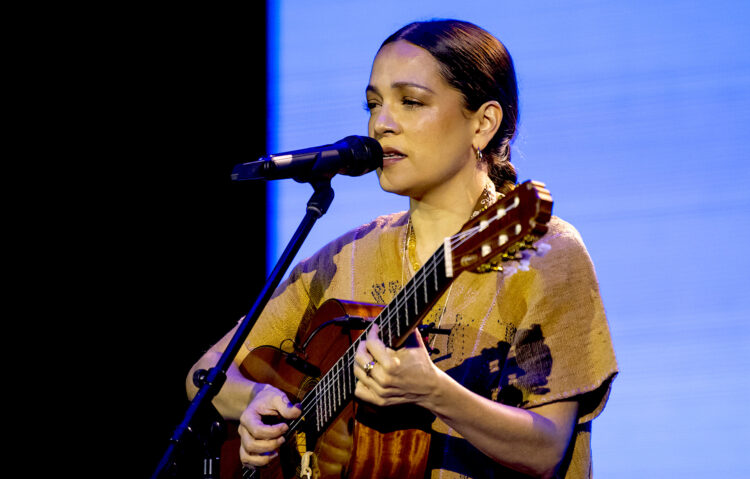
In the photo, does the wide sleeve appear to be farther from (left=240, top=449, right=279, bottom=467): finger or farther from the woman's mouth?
(left=240, top=449, right=279, bottom=467): finger

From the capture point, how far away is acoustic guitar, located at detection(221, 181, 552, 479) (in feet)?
4.25

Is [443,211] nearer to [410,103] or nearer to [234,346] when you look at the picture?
[410,103]

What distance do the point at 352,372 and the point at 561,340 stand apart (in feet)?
1.59

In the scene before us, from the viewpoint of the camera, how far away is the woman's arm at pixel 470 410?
1469 mm

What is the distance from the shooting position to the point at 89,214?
10.7ft

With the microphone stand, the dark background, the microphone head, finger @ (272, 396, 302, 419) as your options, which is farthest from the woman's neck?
the dark background

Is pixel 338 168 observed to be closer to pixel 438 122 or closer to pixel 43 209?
pixel 438 122

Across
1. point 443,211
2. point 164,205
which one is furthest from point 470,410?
point 164,205

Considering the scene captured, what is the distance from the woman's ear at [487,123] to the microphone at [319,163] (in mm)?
323

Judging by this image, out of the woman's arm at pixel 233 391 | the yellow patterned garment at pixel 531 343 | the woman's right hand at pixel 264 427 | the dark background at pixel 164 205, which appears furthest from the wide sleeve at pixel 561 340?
the dark background at pixel 164 205

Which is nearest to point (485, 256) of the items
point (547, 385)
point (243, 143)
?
point (547, 385)

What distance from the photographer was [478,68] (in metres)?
1.99

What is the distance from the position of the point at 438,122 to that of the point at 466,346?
573 mm

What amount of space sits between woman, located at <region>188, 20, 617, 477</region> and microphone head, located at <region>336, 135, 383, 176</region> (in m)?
0.12
